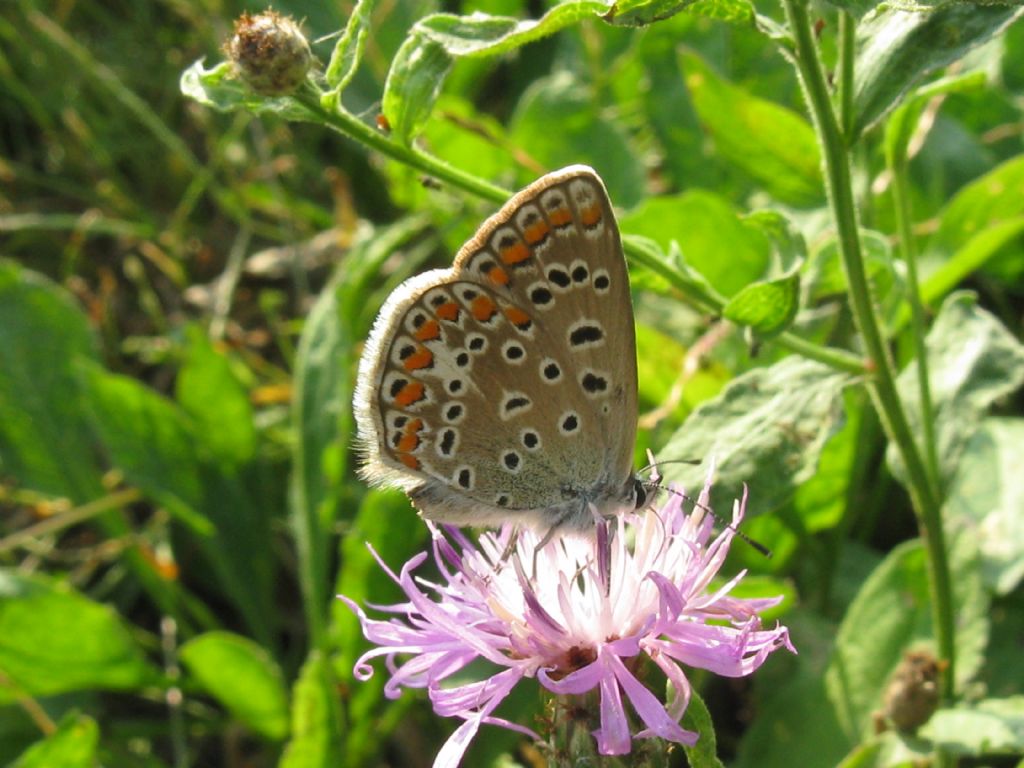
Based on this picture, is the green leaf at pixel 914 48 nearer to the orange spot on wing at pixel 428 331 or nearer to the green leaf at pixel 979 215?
the orange spot on wing at pixel 428 331

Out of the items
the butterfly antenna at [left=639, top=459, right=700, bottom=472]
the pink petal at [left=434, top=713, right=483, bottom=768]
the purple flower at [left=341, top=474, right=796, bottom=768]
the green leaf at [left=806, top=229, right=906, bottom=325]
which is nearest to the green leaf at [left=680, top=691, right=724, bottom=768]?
the purple flower at [left=341, top=474, right=796, bottom=768]

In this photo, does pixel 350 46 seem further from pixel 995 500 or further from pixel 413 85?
pixel 995 500

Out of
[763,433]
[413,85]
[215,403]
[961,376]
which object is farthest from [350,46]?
[215,403]

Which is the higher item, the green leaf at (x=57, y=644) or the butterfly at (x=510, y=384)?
the butterfly at (x=510, y=384)

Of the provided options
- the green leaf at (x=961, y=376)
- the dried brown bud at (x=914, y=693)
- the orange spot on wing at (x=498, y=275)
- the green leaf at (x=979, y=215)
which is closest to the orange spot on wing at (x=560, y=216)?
the orange spot on wing at (x=498, y=275)

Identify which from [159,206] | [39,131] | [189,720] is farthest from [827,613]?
[39,131]

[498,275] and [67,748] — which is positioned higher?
[498,275]

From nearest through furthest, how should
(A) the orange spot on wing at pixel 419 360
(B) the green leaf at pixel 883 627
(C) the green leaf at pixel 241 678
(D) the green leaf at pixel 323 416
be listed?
(A) the orange spot on wing at pixel 419 360 < (B) the green leaf at pixel 883 627 < (C) the green leaf at pixel 241 678 < (D) the green leaf at pixel 323 416

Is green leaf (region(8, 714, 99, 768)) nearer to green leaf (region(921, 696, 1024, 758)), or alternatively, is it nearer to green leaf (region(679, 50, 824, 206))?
green leaf (region(921, 696, 1024, 758))
